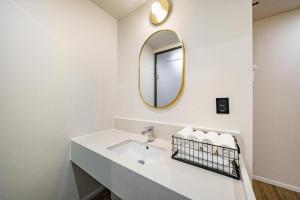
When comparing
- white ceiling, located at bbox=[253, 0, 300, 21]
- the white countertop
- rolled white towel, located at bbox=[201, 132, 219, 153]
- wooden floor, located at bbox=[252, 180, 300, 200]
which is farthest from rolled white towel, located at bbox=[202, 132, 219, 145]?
white ceiling, located at bbox=[253, 0, 300, 21]

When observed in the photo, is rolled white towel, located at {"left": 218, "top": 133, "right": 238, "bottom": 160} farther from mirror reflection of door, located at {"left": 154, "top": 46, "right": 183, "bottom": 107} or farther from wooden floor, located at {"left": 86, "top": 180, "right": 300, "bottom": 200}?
wooden floor, located at {"left": 86, "top": 180, "right": 300, "bottom": 200}

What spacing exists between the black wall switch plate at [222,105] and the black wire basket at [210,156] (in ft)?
0.87

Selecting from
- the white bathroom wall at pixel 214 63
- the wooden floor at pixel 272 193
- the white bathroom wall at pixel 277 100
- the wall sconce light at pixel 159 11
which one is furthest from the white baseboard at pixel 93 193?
the white bathroom wall at pixel 277 100

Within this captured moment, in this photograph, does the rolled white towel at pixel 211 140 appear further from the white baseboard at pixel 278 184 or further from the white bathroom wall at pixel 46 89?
the white baseboard at pixel 278 184

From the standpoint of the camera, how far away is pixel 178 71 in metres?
1.13

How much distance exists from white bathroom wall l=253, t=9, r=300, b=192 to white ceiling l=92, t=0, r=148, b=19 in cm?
173

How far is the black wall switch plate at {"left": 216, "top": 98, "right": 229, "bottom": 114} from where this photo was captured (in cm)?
90

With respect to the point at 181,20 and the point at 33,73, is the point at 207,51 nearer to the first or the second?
the point at 181,20

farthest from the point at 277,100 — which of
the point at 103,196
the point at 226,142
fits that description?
the point at 103,196

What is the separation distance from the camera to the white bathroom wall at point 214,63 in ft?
2.75

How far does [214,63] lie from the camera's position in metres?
0.96

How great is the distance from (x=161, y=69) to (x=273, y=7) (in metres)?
1.59

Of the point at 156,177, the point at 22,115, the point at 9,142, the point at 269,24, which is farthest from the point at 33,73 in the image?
the point at 269,24

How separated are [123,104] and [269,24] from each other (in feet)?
7.40
